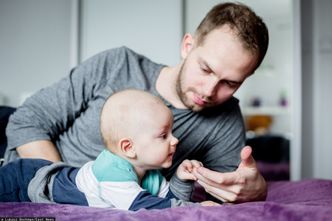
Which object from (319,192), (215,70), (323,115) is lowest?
(323,115)

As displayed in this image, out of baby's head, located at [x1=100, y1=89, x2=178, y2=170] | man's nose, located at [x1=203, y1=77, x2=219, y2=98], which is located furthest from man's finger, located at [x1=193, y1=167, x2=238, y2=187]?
man's nose, located at [x1=203, y1=77, x2=219, y2=98]

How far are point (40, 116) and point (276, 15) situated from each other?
210cm

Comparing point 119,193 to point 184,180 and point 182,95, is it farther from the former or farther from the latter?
point 182,95

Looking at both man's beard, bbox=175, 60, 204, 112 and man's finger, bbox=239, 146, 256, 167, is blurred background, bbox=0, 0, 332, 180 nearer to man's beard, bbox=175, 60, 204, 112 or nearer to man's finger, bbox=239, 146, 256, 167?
man's beard, bbox=175, 60, 204, 112

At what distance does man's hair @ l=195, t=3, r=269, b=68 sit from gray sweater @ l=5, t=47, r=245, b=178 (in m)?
0.23

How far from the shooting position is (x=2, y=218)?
0.70 m

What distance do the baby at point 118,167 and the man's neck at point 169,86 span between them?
0.84 ft

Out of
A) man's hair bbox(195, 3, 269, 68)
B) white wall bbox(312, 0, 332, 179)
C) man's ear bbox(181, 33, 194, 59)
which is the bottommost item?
white wall bbox(312, 0, 332, 179)

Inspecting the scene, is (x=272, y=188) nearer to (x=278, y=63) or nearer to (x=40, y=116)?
(x=40, y=116)

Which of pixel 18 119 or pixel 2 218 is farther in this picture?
pixel 18 119

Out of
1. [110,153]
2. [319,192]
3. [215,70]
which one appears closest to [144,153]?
[110,153]

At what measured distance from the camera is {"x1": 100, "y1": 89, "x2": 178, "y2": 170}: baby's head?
0.90 metres

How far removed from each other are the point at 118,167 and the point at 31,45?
1932 mm

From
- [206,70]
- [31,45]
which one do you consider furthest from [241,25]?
[31,45]
